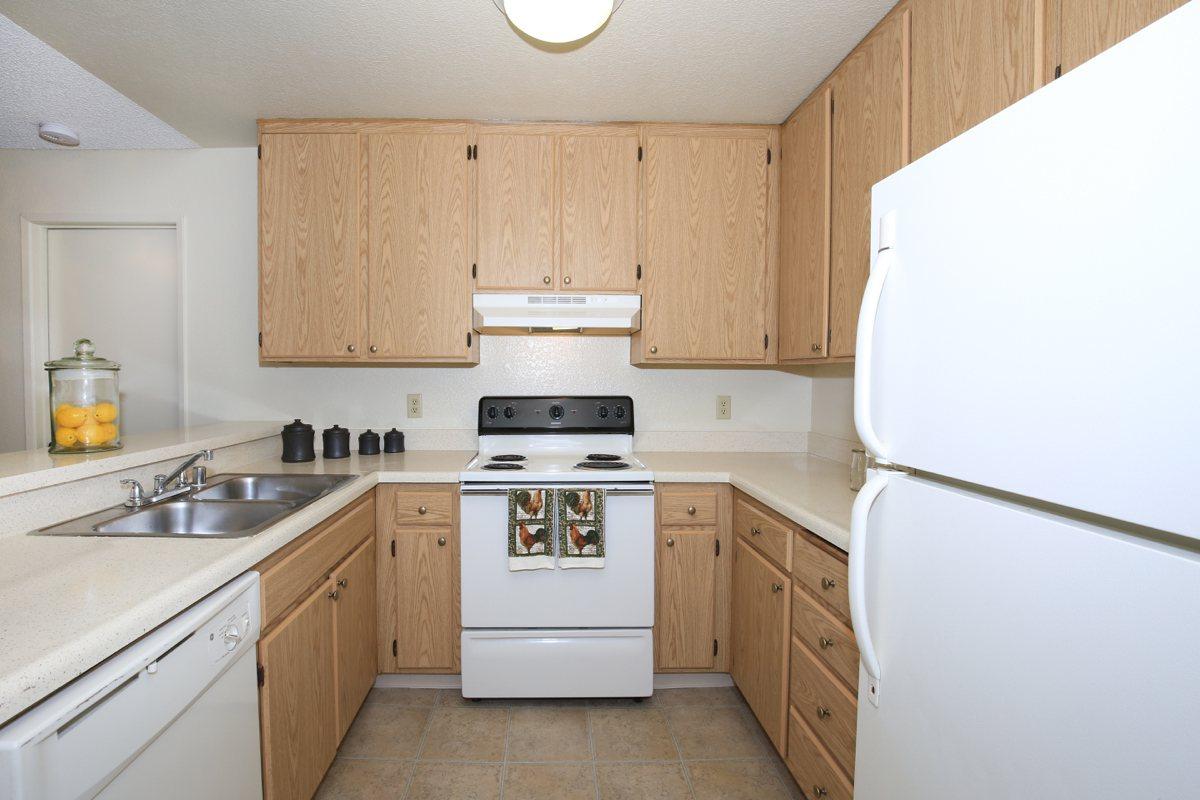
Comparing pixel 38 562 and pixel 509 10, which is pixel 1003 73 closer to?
pixel 509 10

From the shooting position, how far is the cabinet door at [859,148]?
1.56 metres

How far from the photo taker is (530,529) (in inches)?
80.7

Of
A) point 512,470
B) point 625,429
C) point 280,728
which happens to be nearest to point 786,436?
point 625,429

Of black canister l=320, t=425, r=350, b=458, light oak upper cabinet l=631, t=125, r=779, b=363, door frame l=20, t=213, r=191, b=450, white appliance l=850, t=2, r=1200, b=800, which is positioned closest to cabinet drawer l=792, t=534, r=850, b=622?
white appliance l=850, t=2, r=1200, b=800

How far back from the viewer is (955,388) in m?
0.76

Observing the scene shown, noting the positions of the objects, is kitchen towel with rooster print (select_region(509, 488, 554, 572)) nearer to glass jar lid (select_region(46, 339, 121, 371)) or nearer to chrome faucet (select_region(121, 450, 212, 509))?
chrome faucet (select_region(121, 450, 212, 509))

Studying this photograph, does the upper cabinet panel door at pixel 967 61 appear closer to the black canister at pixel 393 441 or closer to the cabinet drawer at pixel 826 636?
the cabinet drawer at pixel 826 636

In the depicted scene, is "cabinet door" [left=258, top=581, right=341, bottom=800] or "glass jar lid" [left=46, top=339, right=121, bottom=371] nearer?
"cabinet door" [left=258, top=581, right=341, bottom=800]

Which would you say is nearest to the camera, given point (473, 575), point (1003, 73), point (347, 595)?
point (1003, 73)

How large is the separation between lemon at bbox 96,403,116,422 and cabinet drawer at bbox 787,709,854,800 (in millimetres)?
2299

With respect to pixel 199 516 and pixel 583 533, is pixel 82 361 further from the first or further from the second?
pixel 583 533

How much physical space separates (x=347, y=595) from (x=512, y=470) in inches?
28.3

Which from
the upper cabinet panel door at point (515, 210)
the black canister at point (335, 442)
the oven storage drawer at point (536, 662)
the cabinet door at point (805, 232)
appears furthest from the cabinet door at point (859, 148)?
the black canister at point (335, 442)

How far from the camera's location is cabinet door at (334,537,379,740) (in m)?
1.76
